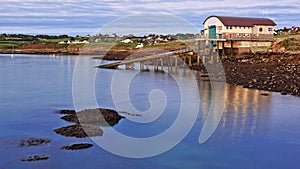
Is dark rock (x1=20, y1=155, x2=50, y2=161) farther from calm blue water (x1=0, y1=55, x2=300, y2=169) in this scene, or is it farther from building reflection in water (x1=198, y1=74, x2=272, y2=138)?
building reflection in water (x1=198, y1=74, x2=272, y2=138)

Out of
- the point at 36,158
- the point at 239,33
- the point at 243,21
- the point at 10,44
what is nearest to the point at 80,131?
the point at 36,158

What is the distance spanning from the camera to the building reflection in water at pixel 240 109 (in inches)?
591

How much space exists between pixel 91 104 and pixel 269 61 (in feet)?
64.2

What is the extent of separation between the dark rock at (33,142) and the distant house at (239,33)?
28.5m

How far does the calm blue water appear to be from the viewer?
1143cm

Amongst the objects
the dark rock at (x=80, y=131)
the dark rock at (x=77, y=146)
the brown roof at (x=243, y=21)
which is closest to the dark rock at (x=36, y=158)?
the dark rock at (x=77, y=146)

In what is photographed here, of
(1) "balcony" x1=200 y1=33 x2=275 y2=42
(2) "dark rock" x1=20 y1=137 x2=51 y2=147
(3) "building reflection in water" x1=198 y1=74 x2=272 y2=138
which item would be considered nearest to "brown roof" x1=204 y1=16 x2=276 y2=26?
(1) "balcony" x1=200 y1=33 x2=275 y2=42

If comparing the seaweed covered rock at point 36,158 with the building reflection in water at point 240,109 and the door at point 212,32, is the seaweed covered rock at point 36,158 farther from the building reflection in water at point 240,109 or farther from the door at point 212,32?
the door at point 212,32

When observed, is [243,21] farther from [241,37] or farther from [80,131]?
[80,131]

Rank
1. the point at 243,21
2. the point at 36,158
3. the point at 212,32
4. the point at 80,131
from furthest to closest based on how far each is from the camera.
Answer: the point at 243,21
the point at 212,32
the point at 80,131
the point at 36,158

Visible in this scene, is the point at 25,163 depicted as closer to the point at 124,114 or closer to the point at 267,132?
the point at 124,114

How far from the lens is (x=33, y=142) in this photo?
43.3 ft

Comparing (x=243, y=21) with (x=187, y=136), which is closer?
(x=187, y=136)

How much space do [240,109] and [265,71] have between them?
39.4 feet
